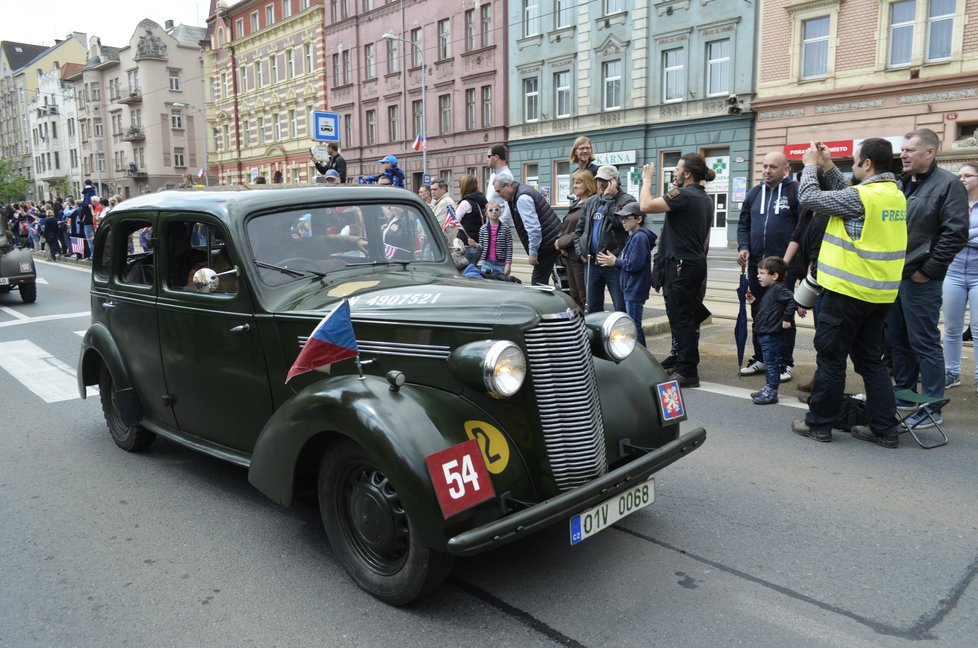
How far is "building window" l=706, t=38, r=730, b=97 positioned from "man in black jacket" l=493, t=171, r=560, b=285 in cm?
2050

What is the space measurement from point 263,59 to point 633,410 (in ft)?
173

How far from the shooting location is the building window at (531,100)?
107 ft

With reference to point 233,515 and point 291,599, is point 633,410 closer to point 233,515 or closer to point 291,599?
point 291,599

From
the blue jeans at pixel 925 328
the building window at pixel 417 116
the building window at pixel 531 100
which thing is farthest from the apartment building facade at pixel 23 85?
the blue jeans at pixel 925 328

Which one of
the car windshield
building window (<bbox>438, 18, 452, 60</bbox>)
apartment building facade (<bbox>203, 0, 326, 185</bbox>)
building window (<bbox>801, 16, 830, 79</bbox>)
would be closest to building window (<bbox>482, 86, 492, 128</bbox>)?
building window (<bbox>438, 18, 452, 60</bbox>)

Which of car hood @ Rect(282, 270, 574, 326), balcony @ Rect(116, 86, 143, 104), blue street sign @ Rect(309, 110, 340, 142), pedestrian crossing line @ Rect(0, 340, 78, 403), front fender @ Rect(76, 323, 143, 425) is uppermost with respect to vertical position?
balcony @ Rect(116, 86, 143, 104)

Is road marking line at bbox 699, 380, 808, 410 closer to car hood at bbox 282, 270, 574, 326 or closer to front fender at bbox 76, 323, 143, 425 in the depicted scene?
car hood at bbox 282, 270, 574, 326

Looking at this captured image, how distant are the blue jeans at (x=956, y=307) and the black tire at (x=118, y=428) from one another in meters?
6.32

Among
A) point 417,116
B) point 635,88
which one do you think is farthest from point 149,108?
point 635,88

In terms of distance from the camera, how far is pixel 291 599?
Answer: 3252mm

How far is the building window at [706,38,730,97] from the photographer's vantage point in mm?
26016

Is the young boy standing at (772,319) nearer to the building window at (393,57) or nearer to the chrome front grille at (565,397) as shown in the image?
the chrome front grille at (565,397)

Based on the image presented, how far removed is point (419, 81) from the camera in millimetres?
38375

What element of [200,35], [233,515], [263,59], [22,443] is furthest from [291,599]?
[200,35]
